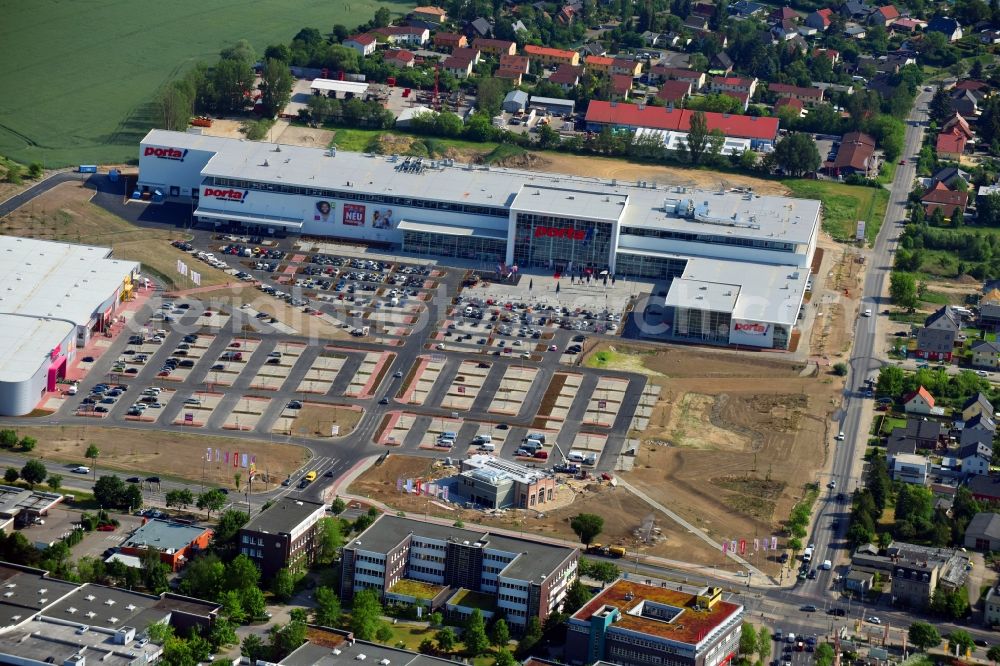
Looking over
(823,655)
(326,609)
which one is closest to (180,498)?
(326,609)

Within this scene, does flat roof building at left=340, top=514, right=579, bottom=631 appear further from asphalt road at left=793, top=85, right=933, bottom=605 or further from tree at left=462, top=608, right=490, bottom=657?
asphalt road at left=793, top=85, right=933, bottom=605

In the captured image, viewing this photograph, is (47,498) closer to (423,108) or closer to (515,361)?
(515,361)

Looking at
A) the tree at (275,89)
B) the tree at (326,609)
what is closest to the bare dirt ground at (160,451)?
the tree at (326,609)

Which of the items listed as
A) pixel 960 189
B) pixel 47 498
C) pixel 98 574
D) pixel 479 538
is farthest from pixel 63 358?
pixel 960 189

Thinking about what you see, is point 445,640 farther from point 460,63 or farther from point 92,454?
point 460,63

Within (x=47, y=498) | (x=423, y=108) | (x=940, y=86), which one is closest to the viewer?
(x=47, y=498)

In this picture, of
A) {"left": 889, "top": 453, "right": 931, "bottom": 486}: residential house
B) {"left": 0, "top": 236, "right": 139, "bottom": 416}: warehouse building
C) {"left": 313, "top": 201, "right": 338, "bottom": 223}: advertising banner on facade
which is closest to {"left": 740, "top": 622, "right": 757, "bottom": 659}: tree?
{"left": 889, "top": 453, "right": 931, "bottom": 486}: residential house
